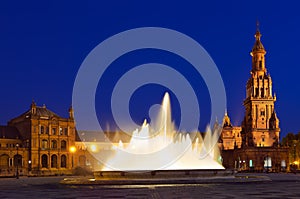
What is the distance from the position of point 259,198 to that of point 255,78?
96966 mm

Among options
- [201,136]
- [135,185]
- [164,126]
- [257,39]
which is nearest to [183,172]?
[135,185]

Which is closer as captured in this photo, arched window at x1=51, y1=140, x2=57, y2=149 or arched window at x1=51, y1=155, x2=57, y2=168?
arched window at x1=51, y1=155, x2=57, y2=168

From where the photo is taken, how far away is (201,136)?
154 metres

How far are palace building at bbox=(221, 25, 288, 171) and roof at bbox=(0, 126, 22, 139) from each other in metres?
51.3

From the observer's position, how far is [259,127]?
114 metres

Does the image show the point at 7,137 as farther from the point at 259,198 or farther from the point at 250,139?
the point at 259,198

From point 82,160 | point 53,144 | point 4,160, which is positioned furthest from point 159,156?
point 82,160

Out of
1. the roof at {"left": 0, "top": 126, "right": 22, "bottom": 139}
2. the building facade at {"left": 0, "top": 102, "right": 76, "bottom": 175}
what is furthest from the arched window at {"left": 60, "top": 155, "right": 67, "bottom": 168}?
the roof at {"left": 0, "top": 126, "right": 22, "bottom": 139}

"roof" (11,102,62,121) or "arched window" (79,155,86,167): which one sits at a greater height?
"roof" (11,102,62,121)

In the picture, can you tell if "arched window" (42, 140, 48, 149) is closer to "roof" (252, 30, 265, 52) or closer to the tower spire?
the tower spire

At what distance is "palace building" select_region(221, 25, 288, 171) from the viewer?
106 meters

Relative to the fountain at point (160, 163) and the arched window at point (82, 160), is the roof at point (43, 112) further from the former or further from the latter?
the fountain at point (160, 163)

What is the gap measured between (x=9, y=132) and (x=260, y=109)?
196ft

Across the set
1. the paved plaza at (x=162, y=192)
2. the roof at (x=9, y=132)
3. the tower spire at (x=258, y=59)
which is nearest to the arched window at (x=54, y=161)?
the roof at (x=9, y=132)
